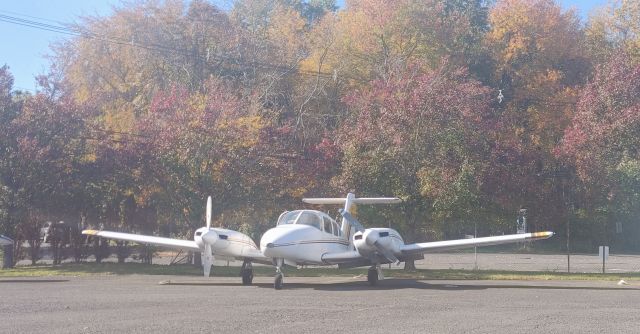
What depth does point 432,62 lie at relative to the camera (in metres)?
48.7

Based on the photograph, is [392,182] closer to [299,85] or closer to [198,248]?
[198,248]

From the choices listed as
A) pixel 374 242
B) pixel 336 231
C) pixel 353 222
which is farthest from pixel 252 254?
pixel 374 242

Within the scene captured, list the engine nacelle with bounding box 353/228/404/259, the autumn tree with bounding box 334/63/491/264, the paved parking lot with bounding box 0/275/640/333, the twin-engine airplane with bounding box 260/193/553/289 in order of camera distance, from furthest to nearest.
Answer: the autumn tree with bounding box 334/63/491/264
the engine nacelle with bounding box 353/228/404/259
the twin-engine airplane with bounding box 260/193/553/289
the paved parking lot with bounding box 0/275/640/333

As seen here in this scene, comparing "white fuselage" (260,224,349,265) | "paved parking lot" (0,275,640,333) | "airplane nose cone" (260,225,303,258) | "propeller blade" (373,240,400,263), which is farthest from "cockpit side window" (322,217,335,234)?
"paved parking lot" (0,275,640,333)

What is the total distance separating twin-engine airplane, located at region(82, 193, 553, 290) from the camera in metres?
19.8

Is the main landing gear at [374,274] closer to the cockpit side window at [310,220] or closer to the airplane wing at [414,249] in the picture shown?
the airplane wing at [414,249]

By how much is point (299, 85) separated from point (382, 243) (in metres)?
30.0

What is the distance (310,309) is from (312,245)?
659 centimetres

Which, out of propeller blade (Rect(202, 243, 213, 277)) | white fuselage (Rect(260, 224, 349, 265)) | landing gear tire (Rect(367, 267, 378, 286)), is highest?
white fuselage (Rect(260, 224, 349, 265))

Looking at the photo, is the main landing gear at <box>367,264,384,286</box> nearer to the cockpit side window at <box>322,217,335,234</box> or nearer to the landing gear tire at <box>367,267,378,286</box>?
the landing gear tire at <box>367,267,378,286</box>

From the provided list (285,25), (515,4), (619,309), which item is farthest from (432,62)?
(619,309)

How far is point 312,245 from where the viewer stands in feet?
67.0

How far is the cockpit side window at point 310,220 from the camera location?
2092 centimetres

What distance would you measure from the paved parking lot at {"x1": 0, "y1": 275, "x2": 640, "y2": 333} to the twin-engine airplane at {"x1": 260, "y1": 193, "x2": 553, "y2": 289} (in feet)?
3.27
